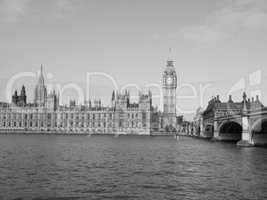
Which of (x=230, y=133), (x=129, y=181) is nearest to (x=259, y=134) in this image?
(x=230, y=133)

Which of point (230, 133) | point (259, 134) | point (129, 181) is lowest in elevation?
point (129, 181)

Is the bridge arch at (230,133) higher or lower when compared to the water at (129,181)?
higher

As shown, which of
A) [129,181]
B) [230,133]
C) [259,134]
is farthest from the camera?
[230,133]

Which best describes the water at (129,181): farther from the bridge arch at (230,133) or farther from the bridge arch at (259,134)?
the bridge arch at (230,133)

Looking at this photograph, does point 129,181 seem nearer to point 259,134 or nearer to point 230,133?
point 259,134

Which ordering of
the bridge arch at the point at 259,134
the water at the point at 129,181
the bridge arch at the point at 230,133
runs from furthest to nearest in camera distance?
the bridge arch at the point at 230,133
the bridge arch at the point at 259,134
the water at the point at 129,181

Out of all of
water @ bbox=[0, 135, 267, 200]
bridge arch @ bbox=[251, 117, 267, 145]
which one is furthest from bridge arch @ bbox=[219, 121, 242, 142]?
water @ bbox=[0, 135, 267, 200]

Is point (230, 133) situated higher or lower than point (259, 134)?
lower

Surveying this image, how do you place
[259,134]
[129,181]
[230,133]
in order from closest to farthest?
1. [129,181]
2. [259,134]
3. [230,133]

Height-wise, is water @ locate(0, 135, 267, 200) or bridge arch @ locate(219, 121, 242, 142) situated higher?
bridge arch @ locate(219, 121, 242, 142)

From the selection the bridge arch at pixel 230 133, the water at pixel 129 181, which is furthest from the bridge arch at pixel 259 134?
the bridge arch at pixel 230 133

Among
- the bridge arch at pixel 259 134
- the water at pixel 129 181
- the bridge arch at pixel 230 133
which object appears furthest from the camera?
the bridge arch at pixel 230 133

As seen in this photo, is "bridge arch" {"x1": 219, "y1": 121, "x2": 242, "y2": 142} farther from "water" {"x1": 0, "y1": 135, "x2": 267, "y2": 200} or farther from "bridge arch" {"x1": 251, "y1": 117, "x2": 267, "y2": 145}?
"water" {"x1": 0, "y1": 135, "x2": 267, "y2": 200}

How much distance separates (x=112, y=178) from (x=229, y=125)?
83085mm
